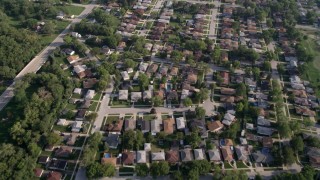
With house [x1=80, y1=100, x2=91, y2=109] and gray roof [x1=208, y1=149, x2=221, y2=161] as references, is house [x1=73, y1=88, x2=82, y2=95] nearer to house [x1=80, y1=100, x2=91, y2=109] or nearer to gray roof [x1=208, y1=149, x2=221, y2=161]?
house [x1=80, y1=100, x2=91, y2=109]

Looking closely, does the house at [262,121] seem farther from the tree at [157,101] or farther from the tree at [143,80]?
the tree at [143,80]

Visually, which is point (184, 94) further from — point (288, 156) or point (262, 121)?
point (288, 156)

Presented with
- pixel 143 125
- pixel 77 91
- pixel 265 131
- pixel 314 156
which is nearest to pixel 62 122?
pixel 77 91

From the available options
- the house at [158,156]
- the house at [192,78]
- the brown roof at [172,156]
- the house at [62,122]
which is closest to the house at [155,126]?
the house at [158,156]

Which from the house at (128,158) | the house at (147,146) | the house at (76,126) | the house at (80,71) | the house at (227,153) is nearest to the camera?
the house at (128,158)

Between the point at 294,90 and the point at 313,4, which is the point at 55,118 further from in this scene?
the point at 313,4

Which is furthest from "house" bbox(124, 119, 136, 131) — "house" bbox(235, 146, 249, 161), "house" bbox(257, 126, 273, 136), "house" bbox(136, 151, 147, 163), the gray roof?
"house" bbox(257, 126, 273, 136)
